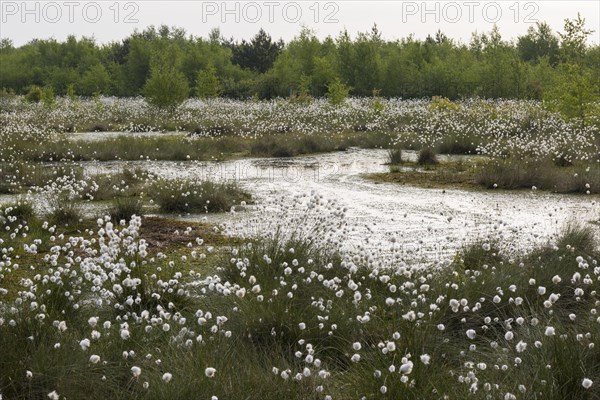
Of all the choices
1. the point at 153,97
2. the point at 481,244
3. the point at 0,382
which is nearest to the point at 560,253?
the point at 481,244

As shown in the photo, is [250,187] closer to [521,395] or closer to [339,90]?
[521,395]

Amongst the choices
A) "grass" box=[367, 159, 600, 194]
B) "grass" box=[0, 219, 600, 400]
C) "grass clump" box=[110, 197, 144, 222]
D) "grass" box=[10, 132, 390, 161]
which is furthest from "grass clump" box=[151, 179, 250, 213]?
"grass" box=[10, 132, 390, 161]

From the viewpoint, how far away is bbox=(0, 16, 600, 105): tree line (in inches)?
1487

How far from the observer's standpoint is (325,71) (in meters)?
45.2

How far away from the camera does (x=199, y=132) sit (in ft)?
90.8

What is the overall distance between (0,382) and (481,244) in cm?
503

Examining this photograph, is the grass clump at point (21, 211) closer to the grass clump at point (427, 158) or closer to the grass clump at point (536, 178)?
the grass clump at point (536, 178)

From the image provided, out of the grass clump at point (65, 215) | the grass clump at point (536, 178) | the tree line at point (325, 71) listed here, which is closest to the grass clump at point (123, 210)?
the grass clump at point (65, 215)

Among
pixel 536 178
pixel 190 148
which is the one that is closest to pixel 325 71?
pixel 190 148

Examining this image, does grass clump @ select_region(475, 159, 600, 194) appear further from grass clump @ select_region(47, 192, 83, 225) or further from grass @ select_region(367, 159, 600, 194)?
grass clump @ select_region(47, 192, 83, 225)

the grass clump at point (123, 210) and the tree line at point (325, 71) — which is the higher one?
the tree line at point (325, 71)

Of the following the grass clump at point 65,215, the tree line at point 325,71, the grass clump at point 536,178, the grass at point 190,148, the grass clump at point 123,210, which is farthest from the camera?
the tree line at point 325,71

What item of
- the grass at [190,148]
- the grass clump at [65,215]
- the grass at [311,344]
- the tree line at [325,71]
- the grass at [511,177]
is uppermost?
the tree line at [325,71]

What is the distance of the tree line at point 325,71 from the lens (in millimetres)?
37781
